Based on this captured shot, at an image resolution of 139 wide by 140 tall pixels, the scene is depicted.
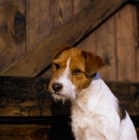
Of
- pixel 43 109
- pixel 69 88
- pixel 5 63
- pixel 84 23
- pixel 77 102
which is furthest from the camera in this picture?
pixel 84 23

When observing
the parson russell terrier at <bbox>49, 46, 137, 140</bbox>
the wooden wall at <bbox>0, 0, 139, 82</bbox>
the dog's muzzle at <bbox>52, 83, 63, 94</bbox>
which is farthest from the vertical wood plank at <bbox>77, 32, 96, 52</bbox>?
the dog's muzzle at <bbox>52, 83, 63, 94</bbox>

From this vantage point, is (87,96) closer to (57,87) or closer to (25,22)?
(57,87)

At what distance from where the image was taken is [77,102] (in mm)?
4590

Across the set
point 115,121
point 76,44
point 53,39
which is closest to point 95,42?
point 76,44

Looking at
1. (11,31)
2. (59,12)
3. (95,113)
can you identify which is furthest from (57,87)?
(59,12)

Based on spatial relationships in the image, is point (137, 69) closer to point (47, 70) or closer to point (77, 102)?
point (47, 70)

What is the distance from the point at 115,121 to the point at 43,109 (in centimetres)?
93

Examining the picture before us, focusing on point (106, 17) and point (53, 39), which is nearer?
→ point (53, 39)

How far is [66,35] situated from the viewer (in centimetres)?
561

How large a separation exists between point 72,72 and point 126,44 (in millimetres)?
2057

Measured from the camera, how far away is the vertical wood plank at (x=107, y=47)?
5988 mm

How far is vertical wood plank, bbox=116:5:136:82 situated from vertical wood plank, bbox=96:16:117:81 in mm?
87

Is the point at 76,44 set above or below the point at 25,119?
above

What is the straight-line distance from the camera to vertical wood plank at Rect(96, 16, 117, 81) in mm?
5988
